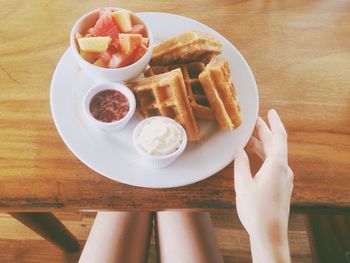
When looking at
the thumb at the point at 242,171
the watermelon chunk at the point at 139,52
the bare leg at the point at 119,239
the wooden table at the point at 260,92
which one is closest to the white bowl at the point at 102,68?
the watermelon chunk at the point at 139,52

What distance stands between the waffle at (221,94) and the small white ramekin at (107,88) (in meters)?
0.25

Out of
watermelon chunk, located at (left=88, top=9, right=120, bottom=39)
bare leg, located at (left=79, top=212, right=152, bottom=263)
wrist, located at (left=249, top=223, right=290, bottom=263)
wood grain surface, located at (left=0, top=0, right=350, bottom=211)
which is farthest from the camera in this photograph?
bare leg, located at (left=79, top=212, right=152, bottom=263)

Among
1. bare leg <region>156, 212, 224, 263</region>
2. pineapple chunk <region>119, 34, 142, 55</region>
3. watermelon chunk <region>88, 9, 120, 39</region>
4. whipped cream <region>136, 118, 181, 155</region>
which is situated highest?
watermelon chunk <region>88, 9, 120, 39</region>

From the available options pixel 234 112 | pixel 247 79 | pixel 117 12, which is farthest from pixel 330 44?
pixel 117 12

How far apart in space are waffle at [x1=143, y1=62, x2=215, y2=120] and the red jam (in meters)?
0.16

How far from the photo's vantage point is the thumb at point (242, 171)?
3.45 ft

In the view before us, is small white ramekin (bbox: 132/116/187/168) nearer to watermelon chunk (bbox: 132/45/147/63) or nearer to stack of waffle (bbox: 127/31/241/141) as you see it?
stack of waffle (bbox: 127/31/241/141)

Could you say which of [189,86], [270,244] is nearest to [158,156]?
[189,86]

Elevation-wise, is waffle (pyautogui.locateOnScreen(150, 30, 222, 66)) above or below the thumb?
above

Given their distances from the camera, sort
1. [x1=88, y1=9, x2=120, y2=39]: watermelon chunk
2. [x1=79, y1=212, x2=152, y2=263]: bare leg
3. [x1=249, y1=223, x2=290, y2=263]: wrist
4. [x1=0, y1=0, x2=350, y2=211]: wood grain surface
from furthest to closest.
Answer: [x1=79, y1=212, x2=152, y2=263]: bare leg → [x1=88, y1=9, x2=120, y2=39]: watermelon chunk → [x1=0, y1=0, x2=350, y2=211]: wood grain surface → [x1=249, y1=223, x2=290, y2=263]: wrist

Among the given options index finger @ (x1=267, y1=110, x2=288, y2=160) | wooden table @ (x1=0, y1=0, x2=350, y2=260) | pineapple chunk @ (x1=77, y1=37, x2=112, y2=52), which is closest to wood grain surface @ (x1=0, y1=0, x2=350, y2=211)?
wooden table @ (x1=0, y1=0, x2=350, y2=260)

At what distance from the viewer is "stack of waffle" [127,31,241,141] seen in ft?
3.87

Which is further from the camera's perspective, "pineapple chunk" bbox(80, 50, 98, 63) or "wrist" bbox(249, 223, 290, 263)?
"pineapple chunk" bbox(80, 50, 98, 63)

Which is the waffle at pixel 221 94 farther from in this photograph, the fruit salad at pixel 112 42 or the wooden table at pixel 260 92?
the fruit salad at pixel 112 42
